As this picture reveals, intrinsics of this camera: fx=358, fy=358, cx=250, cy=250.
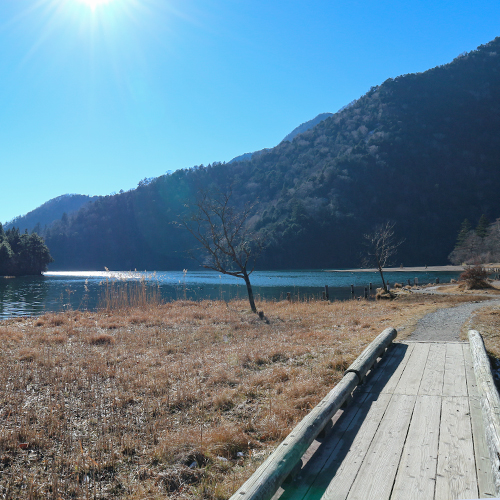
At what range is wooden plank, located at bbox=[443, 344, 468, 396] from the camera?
4105 millimetres

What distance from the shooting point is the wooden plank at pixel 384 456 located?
2.41 metres

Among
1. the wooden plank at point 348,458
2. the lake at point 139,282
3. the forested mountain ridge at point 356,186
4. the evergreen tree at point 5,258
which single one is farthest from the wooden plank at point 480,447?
the evergreen tree at point 5,258

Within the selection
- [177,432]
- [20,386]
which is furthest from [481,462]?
[20,386]

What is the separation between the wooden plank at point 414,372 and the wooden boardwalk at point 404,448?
12 mm

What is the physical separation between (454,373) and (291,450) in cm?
307

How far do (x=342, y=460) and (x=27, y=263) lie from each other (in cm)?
8292

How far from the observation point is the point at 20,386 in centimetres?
568

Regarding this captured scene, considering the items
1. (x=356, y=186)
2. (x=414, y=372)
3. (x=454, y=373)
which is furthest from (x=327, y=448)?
(x=356, y=186)

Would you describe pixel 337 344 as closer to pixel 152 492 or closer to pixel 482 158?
pixel 152 492

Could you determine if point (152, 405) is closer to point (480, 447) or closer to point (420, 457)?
point (420, 457)

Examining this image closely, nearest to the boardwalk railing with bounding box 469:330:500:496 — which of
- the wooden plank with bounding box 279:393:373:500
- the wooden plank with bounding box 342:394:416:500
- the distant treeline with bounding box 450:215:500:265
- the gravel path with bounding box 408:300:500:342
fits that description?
the wooden plank with bounding box 342:394:416:500

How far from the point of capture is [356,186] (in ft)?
366

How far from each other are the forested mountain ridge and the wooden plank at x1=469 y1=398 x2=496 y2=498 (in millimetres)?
78415

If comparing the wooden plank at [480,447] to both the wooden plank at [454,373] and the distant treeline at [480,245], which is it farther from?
the distant treeline at [480,245]
